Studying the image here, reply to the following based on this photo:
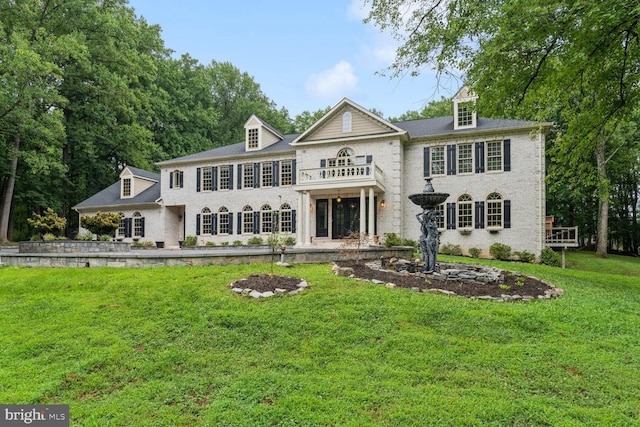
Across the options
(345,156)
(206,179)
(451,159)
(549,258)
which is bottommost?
(549,258)

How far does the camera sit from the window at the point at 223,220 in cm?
2288

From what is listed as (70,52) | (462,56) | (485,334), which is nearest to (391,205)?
(462,56)

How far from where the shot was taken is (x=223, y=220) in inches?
905

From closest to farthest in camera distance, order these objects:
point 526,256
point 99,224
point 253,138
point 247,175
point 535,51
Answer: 1. point 535,51
2. point 526,256
3. point 99,224
4. point 247,175
5. point 253,138

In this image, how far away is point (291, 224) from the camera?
2139 centimetres

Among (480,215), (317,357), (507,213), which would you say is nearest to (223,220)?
(480,215)

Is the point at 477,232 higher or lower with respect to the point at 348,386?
higher

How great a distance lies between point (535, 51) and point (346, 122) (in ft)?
39.5

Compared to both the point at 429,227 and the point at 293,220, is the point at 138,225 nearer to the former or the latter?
the point at 293,220

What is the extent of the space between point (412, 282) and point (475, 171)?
1196 cm

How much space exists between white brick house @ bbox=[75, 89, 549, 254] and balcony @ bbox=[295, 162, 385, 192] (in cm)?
5

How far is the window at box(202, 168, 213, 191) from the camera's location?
2353cm

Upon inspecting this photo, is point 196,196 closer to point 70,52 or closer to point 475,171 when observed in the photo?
point 70,52

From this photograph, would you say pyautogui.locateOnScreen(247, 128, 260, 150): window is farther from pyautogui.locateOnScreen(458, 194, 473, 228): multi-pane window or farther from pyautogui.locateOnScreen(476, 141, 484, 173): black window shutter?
pyautogui.locateOnScreen(476, 141, 484, 173): black window shutter
